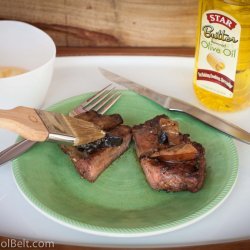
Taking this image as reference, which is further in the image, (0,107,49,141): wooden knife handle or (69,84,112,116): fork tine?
(69,84,112,116): fork tine

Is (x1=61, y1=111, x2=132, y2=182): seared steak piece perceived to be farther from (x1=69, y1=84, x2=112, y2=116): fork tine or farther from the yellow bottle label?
the yellow bottle label

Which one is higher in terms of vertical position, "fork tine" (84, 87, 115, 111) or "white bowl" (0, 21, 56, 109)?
"white bowl" (0, 21, 56, 109)

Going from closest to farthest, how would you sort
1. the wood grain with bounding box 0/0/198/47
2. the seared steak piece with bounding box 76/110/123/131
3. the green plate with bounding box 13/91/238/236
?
the green plate with bounding box 13/91/238/236, the seared steak piece with bounding box 76/110/123/131, the wood grain with bounding box 0/0/198/47

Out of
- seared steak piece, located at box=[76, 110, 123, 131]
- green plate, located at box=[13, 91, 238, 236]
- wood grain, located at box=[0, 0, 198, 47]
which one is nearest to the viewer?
green plate, located at box=[13, 91, 238, 236]

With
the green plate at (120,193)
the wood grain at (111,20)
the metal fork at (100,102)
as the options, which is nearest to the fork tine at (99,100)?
the metal fork at (100,102)

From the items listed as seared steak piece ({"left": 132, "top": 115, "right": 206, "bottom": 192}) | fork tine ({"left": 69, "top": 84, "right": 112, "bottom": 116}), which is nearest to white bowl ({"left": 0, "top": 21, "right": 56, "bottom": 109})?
fork tine ({"left": 69, "top": 84, "right": 112, "bottom": 116})

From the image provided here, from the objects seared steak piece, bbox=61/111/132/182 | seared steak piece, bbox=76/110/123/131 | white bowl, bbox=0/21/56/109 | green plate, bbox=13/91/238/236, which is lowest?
green plate, bbox=13/91/238/236

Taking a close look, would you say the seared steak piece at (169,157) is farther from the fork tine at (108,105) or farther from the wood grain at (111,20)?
the wood grain at (111,20)

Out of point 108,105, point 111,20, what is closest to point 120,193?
point 108,105
